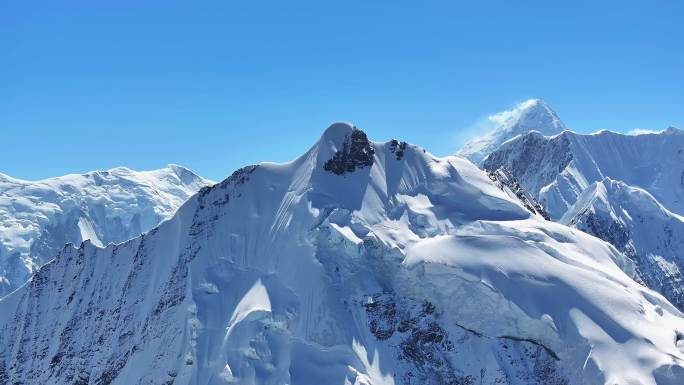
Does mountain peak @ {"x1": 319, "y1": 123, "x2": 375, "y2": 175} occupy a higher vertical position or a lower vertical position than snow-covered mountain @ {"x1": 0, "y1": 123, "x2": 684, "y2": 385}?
higher

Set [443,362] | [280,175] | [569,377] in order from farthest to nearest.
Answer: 1. [280,175]
2. [443,362]
3. [569,377]

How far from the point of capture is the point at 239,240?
129 m

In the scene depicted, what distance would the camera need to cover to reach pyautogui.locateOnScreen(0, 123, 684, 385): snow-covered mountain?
10431 cm

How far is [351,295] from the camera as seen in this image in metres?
116

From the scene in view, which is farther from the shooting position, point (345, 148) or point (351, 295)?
point (345, 148)

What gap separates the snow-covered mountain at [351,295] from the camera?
104312 mm

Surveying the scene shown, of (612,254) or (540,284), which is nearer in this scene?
(540,284)

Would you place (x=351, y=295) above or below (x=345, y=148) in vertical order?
below

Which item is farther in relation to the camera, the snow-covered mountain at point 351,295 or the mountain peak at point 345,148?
the mountain peak at point 345,148

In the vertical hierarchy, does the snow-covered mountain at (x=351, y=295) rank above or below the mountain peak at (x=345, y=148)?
below

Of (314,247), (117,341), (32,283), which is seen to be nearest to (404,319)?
(314,247)

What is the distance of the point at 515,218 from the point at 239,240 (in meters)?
45.2

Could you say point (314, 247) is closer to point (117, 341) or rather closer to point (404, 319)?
point (404, 319)

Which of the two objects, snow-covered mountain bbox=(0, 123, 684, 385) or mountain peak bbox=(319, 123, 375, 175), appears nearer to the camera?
snow-covered mountain bbox=(0, 123, 684, 385)
